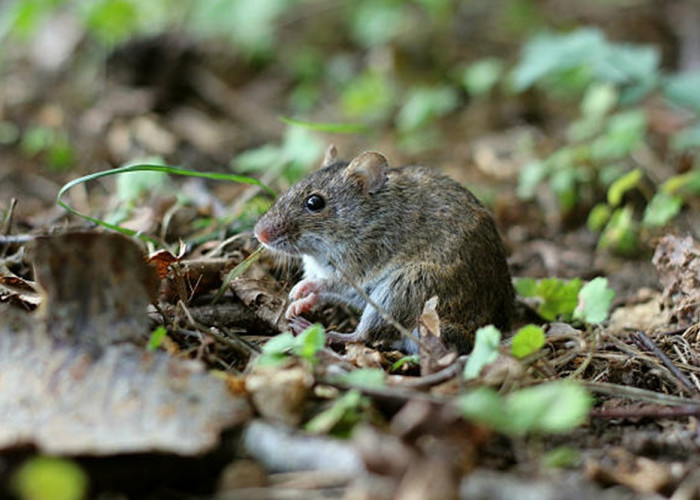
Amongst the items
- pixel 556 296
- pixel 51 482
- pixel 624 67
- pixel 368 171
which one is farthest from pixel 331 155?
pixel 51 482

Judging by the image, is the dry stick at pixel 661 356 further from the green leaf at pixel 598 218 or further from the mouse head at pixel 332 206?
the green leaf at pixel 598 218

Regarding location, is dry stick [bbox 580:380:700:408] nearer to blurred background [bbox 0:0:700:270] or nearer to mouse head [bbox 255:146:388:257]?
mouse head [bbox 255:146:388:257]

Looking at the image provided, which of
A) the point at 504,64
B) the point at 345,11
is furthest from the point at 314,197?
the point at 345,11

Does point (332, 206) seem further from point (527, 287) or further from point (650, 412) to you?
point (650, 412)

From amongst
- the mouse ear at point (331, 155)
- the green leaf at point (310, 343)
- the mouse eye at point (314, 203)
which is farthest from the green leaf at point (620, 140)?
the green leaf at point (310, 343)

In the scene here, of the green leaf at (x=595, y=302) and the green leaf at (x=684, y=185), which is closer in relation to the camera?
the green leaf at (x=595, y=302)

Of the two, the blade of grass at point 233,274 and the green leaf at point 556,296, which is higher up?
the blade of grass at point 233,274
